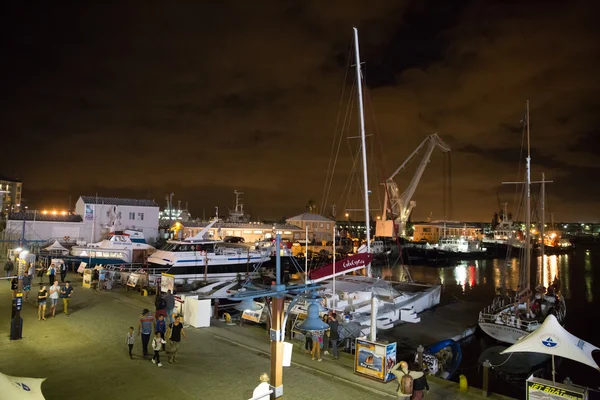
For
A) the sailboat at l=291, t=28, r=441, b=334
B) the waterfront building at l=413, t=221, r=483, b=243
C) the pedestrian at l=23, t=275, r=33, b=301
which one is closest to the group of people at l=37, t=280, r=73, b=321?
the pedestrian at l=23, t=275, r=33, b=301

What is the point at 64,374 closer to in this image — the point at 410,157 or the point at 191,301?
the point at 191,301

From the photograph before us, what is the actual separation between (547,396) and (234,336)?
10103 millimetres

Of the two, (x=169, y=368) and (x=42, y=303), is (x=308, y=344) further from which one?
(x=42, y=303)

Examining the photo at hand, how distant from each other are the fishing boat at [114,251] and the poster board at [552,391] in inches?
1445

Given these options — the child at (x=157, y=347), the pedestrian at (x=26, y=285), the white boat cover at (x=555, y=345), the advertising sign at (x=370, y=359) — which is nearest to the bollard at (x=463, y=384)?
the white boat cover at (x=555, y=345)

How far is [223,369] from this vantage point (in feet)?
36.9

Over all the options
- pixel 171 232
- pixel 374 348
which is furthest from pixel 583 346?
pixel 171 232

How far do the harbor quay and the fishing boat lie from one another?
23.2m

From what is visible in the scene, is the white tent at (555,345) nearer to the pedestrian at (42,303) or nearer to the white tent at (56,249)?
the pedestrian at (42,303)

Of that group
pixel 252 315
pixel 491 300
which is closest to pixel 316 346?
pixel 252 315

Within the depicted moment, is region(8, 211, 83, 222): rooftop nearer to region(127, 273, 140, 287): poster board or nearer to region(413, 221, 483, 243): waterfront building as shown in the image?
region(127, 273, 140, 287): poster board

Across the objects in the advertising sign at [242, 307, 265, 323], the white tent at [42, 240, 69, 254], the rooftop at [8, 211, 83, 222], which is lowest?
the advertising sign at [242, 307, 265, 323]

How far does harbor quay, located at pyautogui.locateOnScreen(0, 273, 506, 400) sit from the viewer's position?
31.9 feet

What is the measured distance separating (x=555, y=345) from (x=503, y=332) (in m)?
12.9
